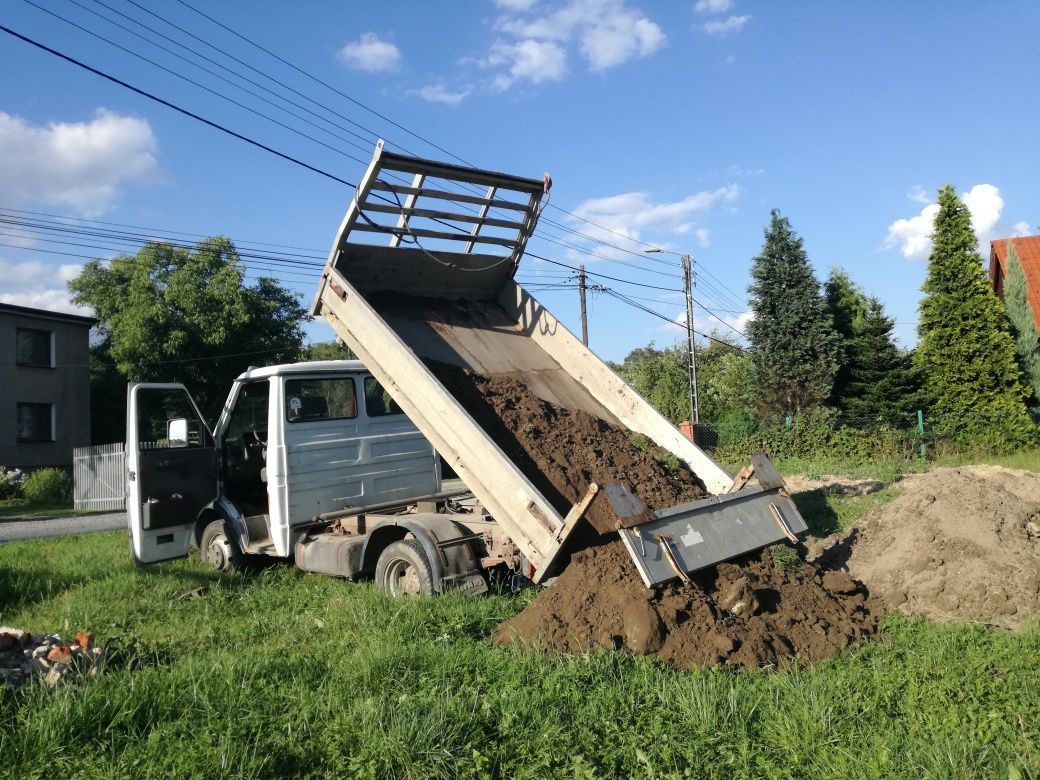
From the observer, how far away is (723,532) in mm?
5430

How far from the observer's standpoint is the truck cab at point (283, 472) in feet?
24.5

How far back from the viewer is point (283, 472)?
7.42m

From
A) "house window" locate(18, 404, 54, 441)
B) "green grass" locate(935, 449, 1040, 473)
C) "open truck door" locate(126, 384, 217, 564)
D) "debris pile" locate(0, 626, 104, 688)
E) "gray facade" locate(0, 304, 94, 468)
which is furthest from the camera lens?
"house window" locate(18, 404, 54, 441)

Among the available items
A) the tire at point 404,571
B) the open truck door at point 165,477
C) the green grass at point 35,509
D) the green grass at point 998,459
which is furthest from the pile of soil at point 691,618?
the green grass at point 35,509

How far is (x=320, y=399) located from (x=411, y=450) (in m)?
1.17

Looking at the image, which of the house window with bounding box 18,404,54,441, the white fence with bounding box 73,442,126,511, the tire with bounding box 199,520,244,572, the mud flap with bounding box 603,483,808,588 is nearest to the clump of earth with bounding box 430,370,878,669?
the mud flap with bounding box 603,483,808,588

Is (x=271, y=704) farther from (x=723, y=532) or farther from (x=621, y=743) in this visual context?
(x=723, y=532)

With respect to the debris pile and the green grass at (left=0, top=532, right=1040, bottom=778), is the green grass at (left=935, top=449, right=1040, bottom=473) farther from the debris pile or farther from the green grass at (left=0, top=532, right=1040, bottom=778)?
the debris pile

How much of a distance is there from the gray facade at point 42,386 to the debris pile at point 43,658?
2402cm

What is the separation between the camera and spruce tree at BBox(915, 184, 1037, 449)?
1817cm

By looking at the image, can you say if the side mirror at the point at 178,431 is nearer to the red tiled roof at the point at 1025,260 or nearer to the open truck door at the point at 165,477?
the open truck door at the point at 165,477

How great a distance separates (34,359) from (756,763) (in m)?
28.6

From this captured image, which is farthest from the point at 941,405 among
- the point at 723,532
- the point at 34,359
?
the point at 34,359

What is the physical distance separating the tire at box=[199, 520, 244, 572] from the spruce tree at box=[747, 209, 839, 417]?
15932 millimetres
